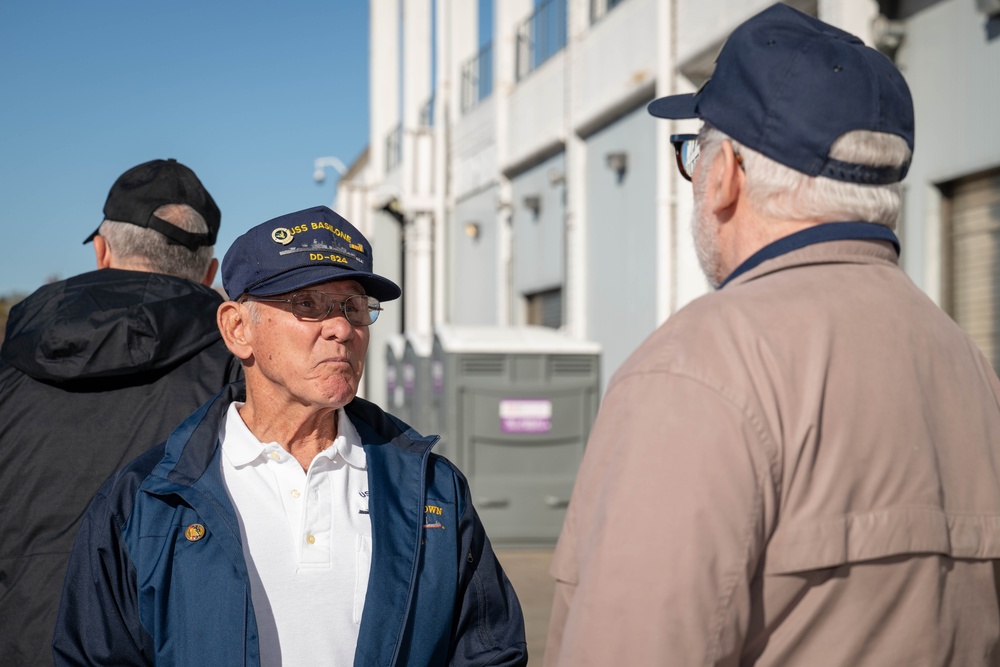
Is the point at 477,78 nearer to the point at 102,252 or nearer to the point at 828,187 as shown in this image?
the point at 102,252

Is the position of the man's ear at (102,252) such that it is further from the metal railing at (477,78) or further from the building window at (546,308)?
the metal railing at (477,78)

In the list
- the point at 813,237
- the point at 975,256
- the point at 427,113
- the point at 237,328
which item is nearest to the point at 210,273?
the point at 237,328

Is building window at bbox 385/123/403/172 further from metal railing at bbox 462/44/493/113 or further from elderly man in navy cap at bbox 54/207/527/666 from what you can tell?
elderly man in navy cap at bbox 54/207/527/666

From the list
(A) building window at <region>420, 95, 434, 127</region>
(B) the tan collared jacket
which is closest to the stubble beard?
(B) the tan collared jacket

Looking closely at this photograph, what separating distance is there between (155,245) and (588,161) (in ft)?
38.5

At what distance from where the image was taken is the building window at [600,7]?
Answer: 44.6ft

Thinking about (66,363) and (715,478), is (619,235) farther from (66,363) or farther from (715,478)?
(715,478)

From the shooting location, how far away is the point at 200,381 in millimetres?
2945

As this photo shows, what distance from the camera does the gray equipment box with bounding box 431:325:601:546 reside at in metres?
10.2

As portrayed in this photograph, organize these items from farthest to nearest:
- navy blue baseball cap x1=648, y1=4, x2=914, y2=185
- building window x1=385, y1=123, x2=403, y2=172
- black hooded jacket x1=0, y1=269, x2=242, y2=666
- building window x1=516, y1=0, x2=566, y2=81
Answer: building window x1=385, y1=123, x2=403, y2=172
building window x1=516, y1=0, x2=566, y2=81
black hooded jacket x1=0, y1=269, x2=242, y2=666
navy blue baseball cap x1=648, y1=4, x2=914, y2=185

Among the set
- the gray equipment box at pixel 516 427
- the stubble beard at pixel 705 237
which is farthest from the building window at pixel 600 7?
the stubble beard at pixel 705 237

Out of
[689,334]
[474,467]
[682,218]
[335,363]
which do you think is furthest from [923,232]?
[689,334]

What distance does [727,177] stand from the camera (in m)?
1.66

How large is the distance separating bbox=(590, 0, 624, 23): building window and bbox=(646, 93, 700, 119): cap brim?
11786mm
